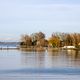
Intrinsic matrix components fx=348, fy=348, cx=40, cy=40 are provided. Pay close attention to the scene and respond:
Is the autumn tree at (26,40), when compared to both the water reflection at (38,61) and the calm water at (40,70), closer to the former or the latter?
the water reflection at (38,61)

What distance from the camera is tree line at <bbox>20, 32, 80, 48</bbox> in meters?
124

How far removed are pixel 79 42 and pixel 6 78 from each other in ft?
330

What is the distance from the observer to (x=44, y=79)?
2225 cm

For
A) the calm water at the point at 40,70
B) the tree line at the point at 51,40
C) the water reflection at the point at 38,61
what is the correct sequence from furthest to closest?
the tree line at the point at 51,40 → the water reflection at the point at 38,61 → the calm water at the point at 40,70

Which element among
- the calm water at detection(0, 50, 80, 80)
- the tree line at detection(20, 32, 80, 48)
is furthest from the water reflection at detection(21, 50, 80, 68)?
the tree line at detection(20, 32, 80, 48)

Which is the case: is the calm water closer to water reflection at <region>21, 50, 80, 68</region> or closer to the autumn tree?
water reflection at <region>21, 50, 80, 68</region>

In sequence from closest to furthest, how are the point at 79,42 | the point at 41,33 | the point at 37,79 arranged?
the point at 37,79 → the point at 79,42 → the point at 41,33

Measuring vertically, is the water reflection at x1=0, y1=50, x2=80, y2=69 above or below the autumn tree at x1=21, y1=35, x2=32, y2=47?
below

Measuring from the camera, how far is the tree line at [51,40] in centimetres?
12350

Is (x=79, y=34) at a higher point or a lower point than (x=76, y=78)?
higher

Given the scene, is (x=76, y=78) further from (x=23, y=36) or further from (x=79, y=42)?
(x=23, y=36)

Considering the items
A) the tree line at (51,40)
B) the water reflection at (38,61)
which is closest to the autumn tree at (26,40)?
the tree line at (51,40)

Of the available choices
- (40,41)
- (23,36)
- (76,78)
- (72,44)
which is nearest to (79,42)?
(72,44)

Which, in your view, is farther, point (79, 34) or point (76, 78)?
point (79, 34)
